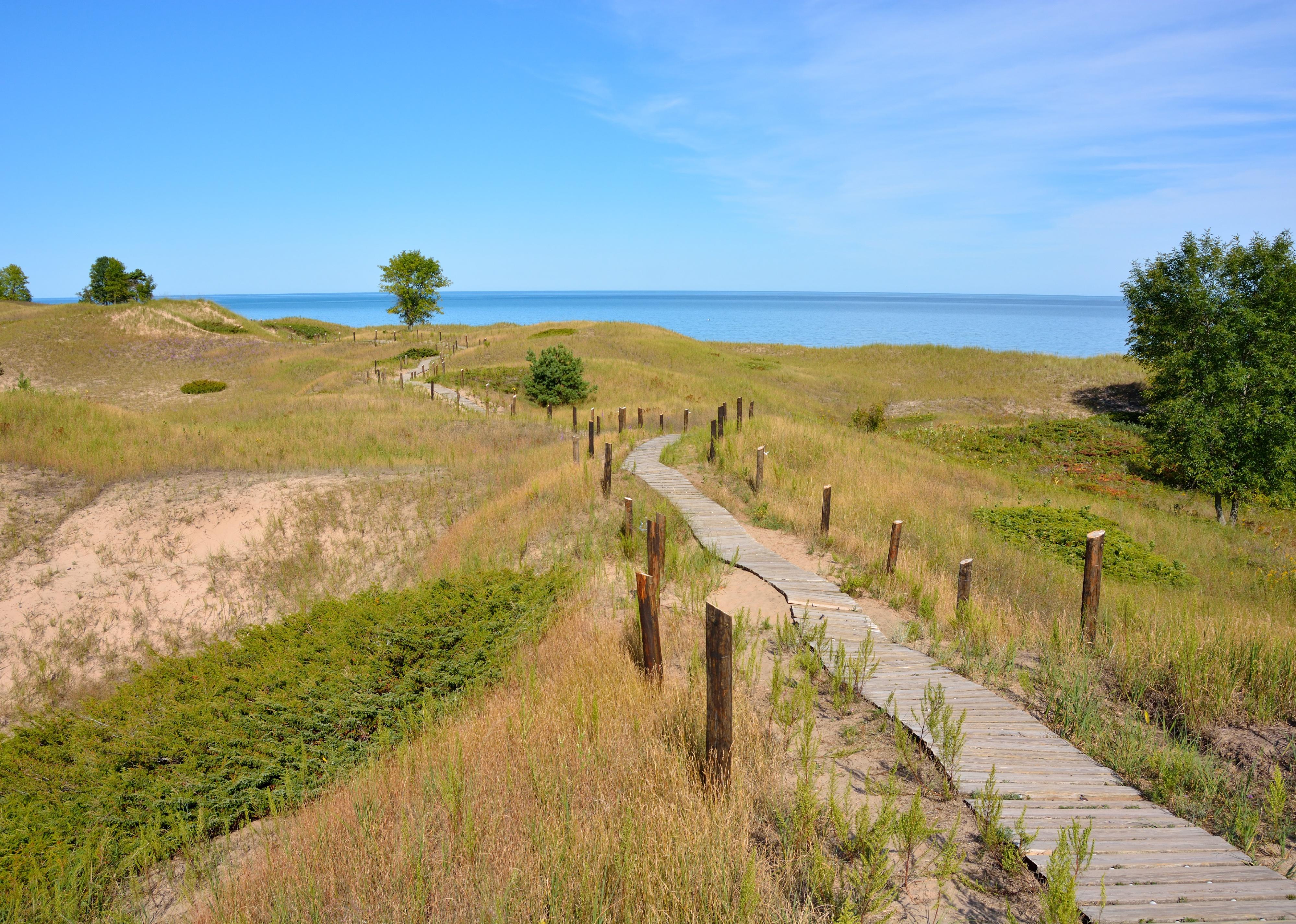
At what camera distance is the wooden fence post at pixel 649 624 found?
5.83 meters

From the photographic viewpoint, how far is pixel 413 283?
71.8m

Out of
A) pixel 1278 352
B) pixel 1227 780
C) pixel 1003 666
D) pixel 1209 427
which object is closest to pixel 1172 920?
pixel 1227 780

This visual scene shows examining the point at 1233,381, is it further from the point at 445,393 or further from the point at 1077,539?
the point at 445,393

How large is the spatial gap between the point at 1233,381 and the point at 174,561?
102 feet

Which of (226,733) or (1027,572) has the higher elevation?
(1027,572)

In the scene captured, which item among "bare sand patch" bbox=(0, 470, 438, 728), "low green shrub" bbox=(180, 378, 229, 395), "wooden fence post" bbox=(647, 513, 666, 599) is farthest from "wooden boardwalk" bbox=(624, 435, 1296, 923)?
"low green shrub" bbox=(180, 378, 229, 395)

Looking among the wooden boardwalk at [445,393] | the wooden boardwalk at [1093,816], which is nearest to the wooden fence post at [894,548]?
the wooden boardwalk at [1093,816]

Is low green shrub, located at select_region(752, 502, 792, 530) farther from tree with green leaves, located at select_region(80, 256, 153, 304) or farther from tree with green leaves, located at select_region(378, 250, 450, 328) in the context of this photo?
tree with green leaves, located at select_region(80, 256, 153, 304)

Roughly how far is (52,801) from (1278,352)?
33249 millimetres

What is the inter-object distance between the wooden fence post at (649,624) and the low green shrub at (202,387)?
4452 cm

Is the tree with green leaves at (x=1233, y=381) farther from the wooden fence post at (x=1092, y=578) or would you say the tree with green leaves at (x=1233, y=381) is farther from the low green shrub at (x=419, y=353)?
the low green shrub at (x=419, y=353)

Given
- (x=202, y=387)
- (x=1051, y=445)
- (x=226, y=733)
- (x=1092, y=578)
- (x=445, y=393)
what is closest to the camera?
(x=226, y=733)

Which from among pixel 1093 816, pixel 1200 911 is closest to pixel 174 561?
pixel 1093 816

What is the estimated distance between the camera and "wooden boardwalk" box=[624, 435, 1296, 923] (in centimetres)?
357
